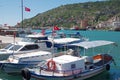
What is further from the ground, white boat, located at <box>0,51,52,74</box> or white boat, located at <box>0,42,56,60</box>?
white boat, located at <box>0,42,56,60</box>

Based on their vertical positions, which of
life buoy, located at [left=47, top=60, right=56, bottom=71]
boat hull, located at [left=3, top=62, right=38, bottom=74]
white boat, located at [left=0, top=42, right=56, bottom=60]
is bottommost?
boat hull, located at [left=3, top=62, right=38, bottom=74]

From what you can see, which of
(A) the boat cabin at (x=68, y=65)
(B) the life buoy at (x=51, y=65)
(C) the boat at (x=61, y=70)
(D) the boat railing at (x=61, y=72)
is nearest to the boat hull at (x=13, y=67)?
(C) the boat at (x=61, y=70)

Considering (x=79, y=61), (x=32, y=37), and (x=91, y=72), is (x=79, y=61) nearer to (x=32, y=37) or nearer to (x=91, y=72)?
(x=91, y=72)

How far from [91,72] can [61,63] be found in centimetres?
355

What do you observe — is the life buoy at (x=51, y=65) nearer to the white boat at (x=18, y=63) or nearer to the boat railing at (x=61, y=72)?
the boat railing at (x=61, y=72)

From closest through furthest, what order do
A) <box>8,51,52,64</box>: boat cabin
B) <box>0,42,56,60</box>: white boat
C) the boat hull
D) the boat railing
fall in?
the boat railing < the boat hull < <box>8,51,52,64</box>: boat cabin < <box>0,42,56,60</box>: white boat

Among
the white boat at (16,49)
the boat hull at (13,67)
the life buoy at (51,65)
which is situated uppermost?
the white boat at (16,49)

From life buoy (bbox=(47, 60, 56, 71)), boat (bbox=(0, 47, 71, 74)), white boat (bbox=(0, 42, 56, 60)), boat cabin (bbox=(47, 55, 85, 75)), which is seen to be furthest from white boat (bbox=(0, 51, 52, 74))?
boat cabin (bbox=(47, 55, 85, 75))

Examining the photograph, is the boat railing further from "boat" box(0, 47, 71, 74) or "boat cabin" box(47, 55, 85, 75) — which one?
"boat" box(0, 47, 71, 74)

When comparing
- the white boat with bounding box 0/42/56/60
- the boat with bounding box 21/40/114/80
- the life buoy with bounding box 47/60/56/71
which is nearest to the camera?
the boat with bounding box 21/40/114/80

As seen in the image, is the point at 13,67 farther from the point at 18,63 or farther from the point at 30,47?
the point at 30,47

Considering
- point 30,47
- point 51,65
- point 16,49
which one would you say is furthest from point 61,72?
point 30,47

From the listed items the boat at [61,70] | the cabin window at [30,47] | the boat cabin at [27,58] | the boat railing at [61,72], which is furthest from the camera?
the cabin window at [30,47]

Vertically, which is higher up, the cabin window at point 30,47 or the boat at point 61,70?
the cabin window at point 30,47
